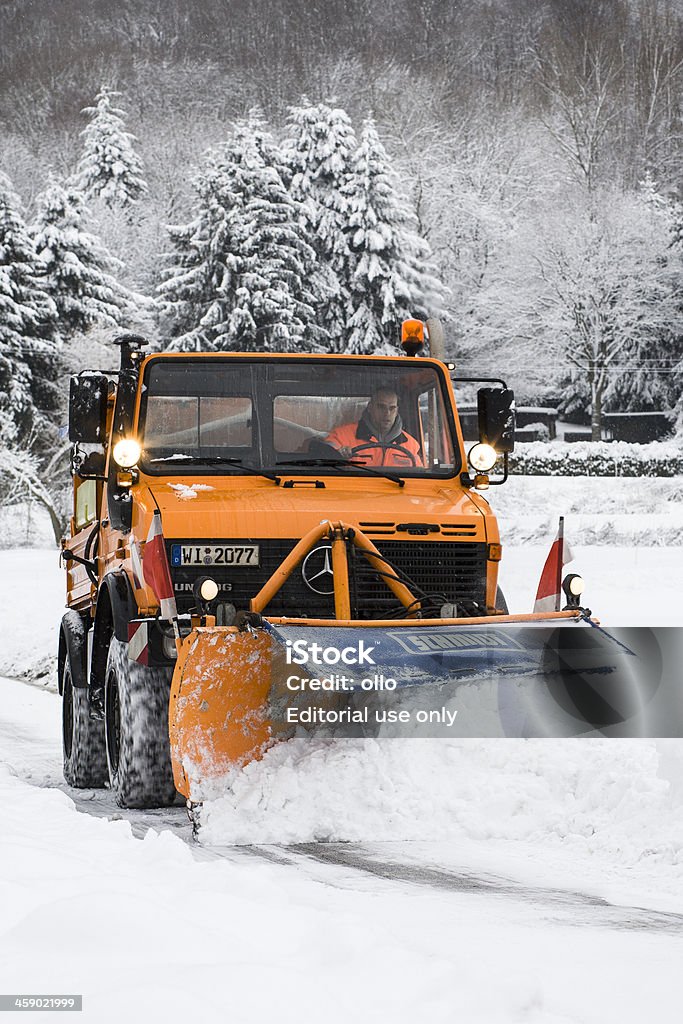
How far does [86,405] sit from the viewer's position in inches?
292

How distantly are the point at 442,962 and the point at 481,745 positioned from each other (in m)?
2.69

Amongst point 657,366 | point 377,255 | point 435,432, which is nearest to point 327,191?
point 377,255

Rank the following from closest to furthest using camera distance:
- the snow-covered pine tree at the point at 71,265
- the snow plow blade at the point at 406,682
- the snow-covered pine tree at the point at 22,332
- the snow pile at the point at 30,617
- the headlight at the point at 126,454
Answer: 1. the snow plow blade at the point at 406,682
2. the headlight at the point at 126,454
3. the snow pile at the point at 30,617
4. the snow-covered pine tree at the point at 22,332
5. the snow-covered pine tree at the point at 71,265

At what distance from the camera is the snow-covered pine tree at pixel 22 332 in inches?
1471

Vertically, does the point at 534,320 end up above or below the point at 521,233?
below

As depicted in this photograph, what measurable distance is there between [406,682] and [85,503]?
3.79 m

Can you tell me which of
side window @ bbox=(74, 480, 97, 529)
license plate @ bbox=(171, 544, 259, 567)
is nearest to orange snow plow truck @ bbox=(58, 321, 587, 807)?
license plate @ bbox=(171, 544, 259, 567)

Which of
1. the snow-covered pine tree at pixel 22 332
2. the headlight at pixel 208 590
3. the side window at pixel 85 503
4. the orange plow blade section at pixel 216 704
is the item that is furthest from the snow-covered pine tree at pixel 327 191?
the orange plow blade section at pixel 216 704

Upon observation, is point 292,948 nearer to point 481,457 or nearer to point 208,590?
point 208,590

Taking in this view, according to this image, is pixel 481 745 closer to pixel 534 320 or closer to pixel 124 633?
pixel 124 633

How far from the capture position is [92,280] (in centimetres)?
4056

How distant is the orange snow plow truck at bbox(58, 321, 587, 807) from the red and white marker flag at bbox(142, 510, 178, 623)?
0.4 inches

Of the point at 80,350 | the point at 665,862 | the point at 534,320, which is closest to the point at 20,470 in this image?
the point at 80,350

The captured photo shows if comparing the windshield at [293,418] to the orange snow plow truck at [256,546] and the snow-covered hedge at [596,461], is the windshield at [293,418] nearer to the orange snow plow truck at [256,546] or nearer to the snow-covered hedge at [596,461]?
the orange snow plow truck at [256,546]
